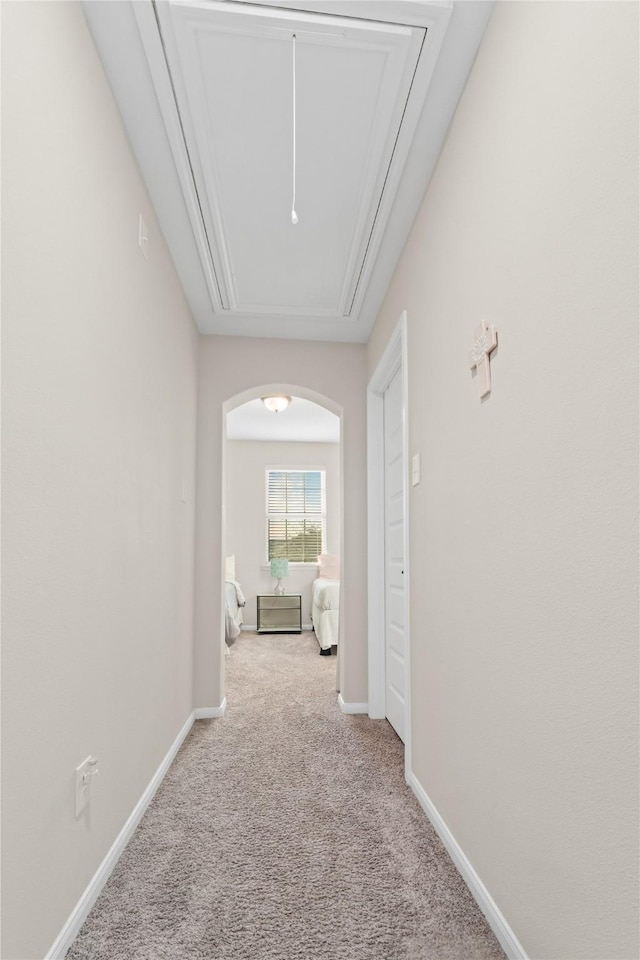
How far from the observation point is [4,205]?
1094mm

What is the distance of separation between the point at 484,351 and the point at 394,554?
190cm

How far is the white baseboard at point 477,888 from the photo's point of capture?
4.39ft

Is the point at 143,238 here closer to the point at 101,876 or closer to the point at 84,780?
the point at 84,780

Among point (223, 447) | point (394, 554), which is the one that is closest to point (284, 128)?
point (223, 447)

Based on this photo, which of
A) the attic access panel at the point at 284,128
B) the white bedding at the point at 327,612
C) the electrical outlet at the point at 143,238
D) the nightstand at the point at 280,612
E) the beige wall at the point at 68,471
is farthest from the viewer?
the nightstand at the point at 280,612

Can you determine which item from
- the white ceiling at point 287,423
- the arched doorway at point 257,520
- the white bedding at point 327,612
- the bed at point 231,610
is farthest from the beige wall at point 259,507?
the white bedding at point 327,612

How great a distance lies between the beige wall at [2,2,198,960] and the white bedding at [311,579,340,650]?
3194 millimetres

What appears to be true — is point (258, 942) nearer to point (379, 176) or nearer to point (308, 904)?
point (308, 904)

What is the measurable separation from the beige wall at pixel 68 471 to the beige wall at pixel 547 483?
110cm

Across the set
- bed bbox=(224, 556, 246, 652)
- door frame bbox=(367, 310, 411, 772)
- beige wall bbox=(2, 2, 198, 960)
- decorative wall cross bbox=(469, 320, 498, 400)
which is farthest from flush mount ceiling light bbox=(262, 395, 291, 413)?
decorative wall cross bbox=(469, 320, 498, 400)

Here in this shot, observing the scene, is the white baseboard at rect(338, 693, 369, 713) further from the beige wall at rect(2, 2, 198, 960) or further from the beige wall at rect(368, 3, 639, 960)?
the beige wall at rect(368, 3, 639, 960)

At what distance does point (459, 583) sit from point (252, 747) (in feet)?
5.64

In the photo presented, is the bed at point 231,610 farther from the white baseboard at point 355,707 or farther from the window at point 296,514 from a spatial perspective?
the white baseboard at point 355,707

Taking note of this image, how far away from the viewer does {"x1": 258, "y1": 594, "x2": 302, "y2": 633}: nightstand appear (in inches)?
277
